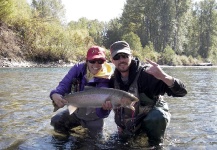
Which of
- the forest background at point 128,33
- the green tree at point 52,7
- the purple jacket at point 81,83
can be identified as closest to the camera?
the purple jacket at point 81,83

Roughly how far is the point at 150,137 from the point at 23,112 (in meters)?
2.98

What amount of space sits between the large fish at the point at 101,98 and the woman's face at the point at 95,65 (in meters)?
0.49

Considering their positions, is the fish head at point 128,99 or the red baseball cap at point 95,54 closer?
the fish head at point 128,99

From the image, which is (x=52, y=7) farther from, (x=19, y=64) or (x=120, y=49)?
(x=120, y=49)

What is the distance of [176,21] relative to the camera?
48.9 m

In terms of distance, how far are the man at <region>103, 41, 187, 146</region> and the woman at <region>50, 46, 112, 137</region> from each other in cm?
19

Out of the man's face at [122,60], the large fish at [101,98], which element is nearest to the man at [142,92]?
the man's face at [122,60]

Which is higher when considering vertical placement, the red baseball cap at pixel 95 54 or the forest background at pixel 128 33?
the forest background at pixel 128 33

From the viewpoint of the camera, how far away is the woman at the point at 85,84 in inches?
151

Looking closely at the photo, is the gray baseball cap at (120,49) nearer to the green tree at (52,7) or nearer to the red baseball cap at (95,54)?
the red baseball cap at (95,54)

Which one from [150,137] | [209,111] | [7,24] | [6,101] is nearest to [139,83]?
[150,137]

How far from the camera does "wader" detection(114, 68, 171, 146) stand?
3639 mm

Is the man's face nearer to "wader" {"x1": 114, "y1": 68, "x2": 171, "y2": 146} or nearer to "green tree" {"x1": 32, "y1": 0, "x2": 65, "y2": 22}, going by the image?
"wader" {"x1": 114, "y1": 68, "x2": 171, "y2": 146}

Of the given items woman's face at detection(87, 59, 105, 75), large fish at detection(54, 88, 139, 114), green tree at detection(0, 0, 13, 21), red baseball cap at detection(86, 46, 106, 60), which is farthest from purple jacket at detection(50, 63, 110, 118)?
green tree at detection(0, 0, 13, 21)
